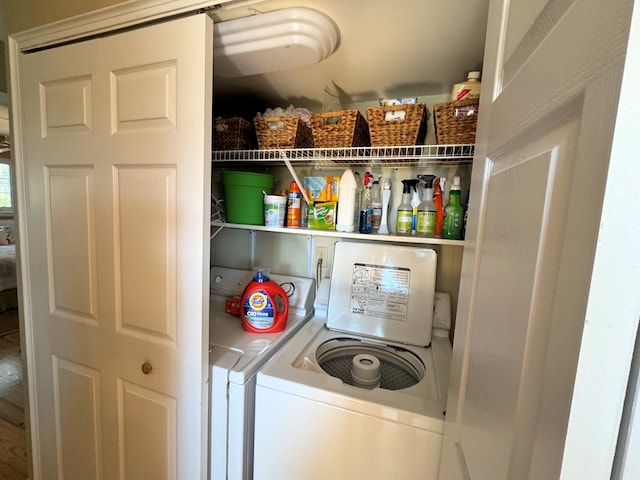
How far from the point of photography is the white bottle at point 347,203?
1.35 meters

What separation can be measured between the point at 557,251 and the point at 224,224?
138 centimetres

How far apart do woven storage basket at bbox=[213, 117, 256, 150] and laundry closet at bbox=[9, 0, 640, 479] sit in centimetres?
7

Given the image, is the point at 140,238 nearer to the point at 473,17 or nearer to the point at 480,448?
the point at 480,448

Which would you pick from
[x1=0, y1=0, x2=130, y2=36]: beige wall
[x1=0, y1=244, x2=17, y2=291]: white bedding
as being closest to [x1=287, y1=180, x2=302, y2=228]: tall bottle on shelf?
[x1=0, y1=0, x2=130, y2=36]: beige wall

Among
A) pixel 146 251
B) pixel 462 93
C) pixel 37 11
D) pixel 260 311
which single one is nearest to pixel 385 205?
pixel 462 93

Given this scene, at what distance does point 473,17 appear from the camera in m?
0.93

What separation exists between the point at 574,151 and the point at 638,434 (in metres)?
0.28

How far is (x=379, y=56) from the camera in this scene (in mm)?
1162

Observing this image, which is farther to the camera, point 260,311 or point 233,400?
point 260,311

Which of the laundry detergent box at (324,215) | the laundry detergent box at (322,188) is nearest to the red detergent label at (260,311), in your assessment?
the laundry detergent box at (324,215)

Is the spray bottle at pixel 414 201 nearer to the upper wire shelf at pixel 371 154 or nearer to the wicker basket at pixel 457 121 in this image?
the upper wire shelf at pixel 371 154

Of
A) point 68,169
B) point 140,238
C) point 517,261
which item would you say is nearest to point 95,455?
point 140,238

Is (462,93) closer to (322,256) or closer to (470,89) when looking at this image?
Answer: (470,89)

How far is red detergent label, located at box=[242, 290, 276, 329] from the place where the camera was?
1.40 m
